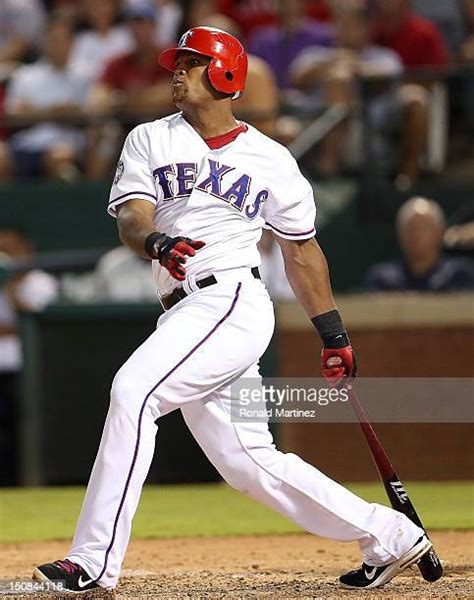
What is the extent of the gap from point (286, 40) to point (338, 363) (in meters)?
6.10

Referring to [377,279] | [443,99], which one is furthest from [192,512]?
[443,99]

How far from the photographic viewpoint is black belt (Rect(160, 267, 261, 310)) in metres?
4.14

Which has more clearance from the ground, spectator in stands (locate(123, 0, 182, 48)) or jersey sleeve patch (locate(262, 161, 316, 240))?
spectator in stands (locate(123, 0, 182, 48))

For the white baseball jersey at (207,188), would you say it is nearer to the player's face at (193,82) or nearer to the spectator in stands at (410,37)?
the player's face at (193,82)

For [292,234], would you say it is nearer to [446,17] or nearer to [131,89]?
[131,89]

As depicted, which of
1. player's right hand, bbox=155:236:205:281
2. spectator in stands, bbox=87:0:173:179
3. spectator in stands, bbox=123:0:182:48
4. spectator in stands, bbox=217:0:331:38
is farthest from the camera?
spectator in stands, bbox=217:0:331:38

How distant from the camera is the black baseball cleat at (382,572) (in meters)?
4.31

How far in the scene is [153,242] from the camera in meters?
3.85

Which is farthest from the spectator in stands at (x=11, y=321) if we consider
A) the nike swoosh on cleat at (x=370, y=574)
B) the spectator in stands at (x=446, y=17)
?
the nike swoosh on cleat at (x=370, y=574)

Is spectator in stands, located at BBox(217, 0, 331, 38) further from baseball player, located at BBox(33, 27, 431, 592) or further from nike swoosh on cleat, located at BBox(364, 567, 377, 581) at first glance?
nike swoosh on cleat, located at BBox(364, 567, 377, 581)

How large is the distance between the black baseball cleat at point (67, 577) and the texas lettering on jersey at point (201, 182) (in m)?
1.20

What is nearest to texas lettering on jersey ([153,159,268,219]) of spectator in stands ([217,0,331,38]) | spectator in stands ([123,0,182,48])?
spectator in stands ([123,0,182,48])

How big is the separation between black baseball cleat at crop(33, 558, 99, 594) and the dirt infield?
0.12ft

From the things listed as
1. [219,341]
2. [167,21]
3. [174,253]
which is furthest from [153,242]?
[167,21]
